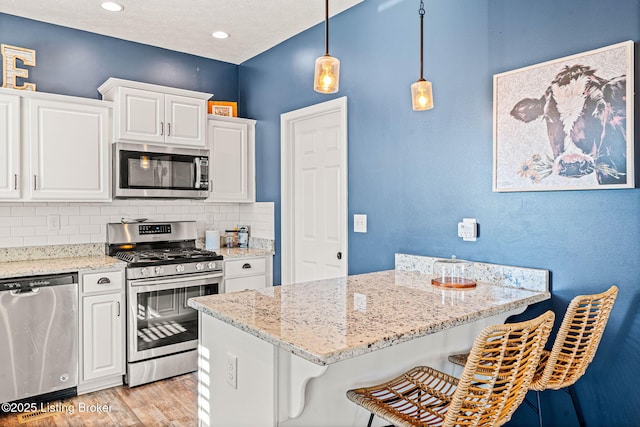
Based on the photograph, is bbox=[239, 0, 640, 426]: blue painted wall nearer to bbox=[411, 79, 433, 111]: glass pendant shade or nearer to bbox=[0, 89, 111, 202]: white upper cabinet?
bbox=[411, 79, 433, 111]: glass pendant shade

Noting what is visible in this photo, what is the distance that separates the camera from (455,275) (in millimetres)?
2307

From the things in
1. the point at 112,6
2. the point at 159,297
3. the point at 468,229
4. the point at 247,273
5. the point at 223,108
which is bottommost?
the point at 159,297

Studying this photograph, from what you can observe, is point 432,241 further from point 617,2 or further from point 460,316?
point 617,2

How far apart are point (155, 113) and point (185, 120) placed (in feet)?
0.83

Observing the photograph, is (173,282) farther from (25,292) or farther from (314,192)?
(314,192)

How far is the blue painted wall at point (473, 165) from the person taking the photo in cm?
198

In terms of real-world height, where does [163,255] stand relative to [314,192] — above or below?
below

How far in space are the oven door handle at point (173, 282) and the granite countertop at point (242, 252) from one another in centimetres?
20

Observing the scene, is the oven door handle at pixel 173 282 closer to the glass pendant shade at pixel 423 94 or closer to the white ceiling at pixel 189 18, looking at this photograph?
the white ceiling at pixel 189 18

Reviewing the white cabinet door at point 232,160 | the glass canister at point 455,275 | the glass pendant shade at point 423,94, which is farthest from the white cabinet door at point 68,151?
the glass canister at point 455,275

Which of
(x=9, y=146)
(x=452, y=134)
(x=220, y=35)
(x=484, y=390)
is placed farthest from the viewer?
(x=220, y=35)

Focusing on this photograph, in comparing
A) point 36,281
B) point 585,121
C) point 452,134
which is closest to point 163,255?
point 36,281

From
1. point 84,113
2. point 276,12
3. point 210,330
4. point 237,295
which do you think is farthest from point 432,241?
point 84,113

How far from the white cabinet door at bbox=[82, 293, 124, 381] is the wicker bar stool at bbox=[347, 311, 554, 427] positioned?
87.0 inches
